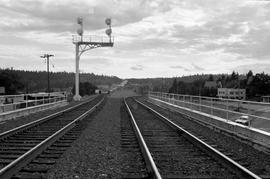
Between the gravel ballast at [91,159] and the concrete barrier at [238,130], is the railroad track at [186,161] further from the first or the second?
the concrete barrier at [238,130]

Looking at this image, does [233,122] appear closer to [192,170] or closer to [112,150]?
[112,150]

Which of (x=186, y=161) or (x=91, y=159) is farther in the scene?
(x=91, y=159)

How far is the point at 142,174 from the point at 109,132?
6.89m

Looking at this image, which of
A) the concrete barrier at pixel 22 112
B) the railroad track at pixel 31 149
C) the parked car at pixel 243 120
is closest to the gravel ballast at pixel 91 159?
the railroad track at pixel 31 149

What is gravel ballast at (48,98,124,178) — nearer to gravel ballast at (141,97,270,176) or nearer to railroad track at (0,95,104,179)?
railroad track at (0,95,104,179)

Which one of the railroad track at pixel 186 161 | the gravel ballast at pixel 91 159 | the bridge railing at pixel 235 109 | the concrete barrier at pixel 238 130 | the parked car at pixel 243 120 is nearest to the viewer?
the railroad track at pixel 186 161

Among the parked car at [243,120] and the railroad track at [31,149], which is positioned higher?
the parked car at [243,120]


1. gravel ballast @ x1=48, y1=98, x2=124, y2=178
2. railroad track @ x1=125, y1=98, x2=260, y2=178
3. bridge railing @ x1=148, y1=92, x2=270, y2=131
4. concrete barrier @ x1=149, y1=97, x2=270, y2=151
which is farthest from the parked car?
gravel ballast @ x1=48, y1=98, x2=124, y2=178

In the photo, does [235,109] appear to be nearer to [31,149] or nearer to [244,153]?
[244,153]

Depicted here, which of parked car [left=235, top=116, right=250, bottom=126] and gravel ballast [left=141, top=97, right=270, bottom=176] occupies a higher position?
parked car [left=235, top=116, right=250, bottom=126]

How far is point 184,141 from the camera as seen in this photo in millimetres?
11453

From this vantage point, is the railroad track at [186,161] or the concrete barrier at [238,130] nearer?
the railroad track at [186,161]

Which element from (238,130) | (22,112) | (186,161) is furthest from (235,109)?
(22,112)

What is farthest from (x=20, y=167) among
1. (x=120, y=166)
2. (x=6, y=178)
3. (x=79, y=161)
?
(x=120, y=166)
